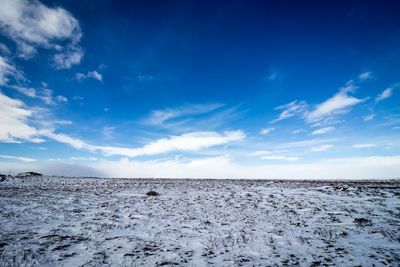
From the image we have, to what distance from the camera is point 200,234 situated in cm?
1055

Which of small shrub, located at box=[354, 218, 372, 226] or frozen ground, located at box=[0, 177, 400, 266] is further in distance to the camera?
small shrub, located at box=[354, 218, 372, 226]

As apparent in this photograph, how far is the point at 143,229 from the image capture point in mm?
11250

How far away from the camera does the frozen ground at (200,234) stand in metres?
7.84

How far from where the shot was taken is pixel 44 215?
43.2ft

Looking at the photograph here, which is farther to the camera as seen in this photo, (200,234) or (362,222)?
(362,222)

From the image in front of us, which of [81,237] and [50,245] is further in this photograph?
[81,237]

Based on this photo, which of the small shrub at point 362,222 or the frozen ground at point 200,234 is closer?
the frozen ground at point 200,234

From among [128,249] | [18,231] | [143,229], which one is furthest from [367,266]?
[18,231]

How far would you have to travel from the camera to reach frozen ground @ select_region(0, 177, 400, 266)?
25.7 feet

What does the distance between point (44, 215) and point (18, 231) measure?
10.1 feet

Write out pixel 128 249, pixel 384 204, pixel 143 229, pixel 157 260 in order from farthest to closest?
pixel 384 204 → pixel 143 229 → pixel 128 249 → pixel 157 260

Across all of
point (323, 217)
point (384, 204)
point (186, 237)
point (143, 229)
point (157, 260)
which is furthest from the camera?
point (384, 204)

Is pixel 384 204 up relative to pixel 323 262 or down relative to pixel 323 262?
up

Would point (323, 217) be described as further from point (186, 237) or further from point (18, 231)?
point (18, 231)
